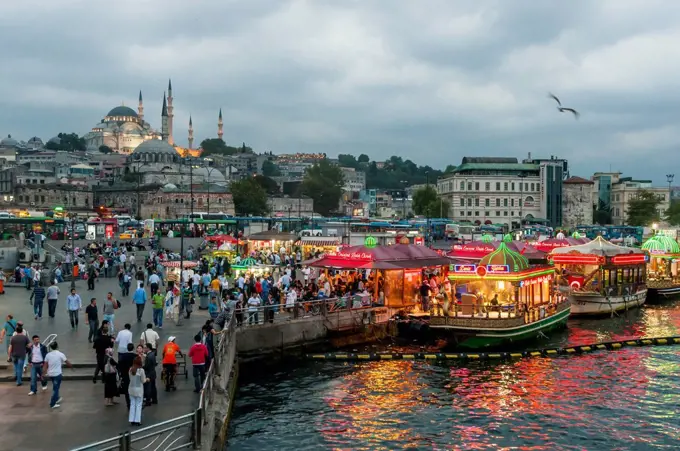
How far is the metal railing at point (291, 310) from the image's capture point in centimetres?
2209

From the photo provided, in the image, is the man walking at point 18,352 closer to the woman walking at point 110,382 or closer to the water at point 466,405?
the woman walking at point 110,382

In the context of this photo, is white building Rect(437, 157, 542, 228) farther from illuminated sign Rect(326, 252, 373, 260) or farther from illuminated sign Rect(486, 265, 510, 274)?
illuminated sign Rect(486, 265, 510, 274)

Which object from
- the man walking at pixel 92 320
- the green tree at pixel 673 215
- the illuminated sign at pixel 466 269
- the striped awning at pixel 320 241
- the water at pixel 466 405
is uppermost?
the green tree at pixel 673 215

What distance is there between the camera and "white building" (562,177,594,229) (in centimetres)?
11325

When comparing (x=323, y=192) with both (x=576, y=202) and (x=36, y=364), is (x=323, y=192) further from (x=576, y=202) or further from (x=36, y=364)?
(x=36, y=364)

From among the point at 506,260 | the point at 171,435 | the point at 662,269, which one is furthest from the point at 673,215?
the point at 171,435

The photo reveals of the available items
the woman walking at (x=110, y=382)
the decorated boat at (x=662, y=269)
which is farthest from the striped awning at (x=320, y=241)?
the woman walking at (x=110, y=382)

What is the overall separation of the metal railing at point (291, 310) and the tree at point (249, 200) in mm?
101144

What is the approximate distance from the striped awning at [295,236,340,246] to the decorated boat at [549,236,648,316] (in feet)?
62.4

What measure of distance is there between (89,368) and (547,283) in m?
18.6

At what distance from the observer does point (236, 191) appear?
128m

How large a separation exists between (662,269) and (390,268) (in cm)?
2440

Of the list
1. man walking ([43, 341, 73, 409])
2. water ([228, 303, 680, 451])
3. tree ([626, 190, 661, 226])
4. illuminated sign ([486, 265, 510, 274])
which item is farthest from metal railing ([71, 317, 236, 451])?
tree ([626, 190, 661, 226])

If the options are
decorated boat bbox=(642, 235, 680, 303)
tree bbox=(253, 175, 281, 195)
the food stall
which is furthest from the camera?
tree bbox=(253, 175, 281, 195)
